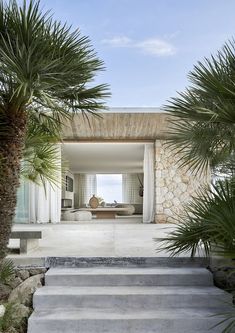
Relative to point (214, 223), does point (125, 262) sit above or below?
below

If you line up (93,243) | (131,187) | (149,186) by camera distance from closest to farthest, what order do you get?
(93,243) < (149,186) < (131,187)

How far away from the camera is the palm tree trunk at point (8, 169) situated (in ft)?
11.0

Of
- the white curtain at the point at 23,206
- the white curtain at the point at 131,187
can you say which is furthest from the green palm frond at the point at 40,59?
the white curtain at the point at 131,187

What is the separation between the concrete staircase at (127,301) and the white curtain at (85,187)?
1706 cm

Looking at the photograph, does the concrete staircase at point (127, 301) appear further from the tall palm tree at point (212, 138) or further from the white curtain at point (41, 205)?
the white curtain at point (41, 205)

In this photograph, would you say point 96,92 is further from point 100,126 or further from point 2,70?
point 100,126

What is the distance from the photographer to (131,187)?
2144cm

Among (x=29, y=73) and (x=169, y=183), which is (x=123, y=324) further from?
(x=169, y=183)

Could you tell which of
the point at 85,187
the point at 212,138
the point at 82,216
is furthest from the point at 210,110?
the point at 85,187

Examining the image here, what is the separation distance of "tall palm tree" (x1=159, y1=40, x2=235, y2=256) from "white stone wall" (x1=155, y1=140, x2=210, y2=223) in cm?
677

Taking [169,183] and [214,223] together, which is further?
[169,183]

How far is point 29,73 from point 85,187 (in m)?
18.8

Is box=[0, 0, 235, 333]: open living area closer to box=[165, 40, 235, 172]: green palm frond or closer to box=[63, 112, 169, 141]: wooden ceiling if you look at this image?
box=[165, 40, 235, 172]: green palm frond

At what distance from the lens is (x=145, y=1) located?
7.05 m
